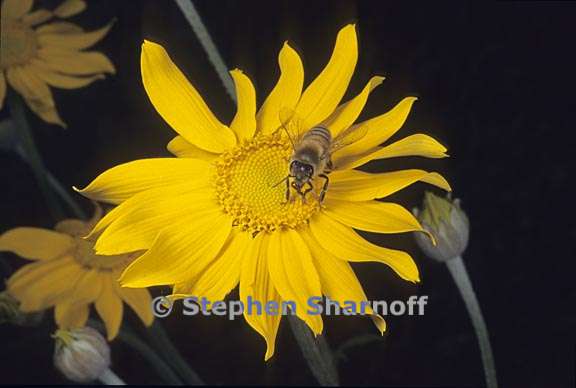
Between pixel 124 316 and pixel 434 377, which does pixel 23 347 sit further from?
pixel 434 377

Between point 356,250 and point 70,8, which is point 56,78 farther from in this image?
point 356,250

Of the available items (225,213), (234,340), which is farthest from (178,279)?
(234,340)

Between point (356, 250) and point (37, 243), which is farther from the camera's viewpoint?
point (37, 243)

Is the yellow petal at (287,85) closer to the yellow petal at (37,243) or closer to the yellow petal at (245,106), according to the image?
the yellow petal at (245,106)

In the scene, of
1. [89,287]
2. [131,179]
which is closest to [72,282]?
[89,287]

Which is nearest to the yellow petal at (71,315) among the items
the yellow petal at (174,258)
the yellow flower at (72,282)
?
the yellow flower at (72,282)
